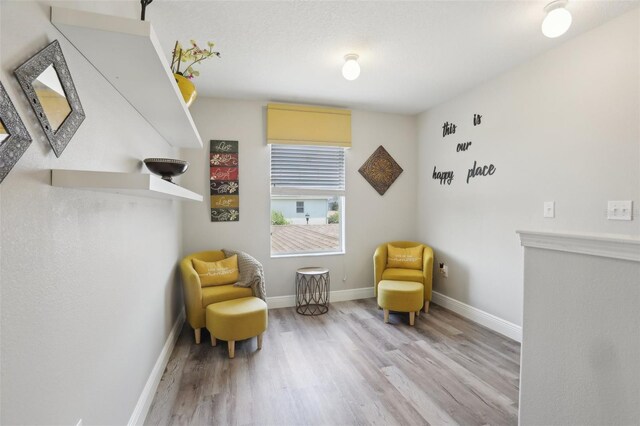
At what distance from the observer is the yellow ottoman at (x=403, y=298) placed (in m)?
3.18

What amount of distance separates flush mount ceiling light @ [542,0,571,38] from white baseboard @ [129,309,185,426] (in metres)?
3.42

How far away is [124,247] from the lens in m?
1.57

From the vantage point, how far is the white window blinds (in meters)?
3.84

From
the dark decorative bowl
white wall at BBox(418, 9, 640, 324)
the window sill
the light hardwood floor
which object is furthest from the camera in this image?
the window sill

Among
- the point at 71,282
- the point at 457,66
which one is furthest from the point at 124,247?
the point at 457,66

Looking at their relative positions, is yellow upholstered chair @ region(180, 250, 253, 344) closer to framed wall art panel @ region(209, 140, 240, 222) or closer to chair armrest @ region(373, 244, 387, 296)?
framed wall art panel @ region(209, 140, 240, 222)

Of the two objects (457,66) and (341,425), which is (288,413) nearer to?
(341,425)

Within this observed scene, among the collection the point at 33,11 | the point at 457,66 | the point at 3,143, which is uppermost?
the point at 457,66

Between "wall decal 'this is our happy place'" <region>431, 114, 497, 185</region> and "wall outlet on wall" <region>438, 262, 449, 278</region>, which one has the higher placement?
"wall decal 'this is our happy place'" <region>431, 114, 497, 185</region>

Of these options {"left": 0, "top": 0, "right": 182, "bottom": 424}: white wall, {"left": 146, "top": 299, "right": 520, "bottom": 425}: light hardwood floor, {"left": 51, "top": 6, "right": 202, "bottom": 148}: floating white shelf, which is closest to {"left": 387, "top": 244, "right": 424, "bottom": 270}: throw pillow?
{"left": 146, "top": 299, "right": 520, "bottom": 425}: light hardwood floor

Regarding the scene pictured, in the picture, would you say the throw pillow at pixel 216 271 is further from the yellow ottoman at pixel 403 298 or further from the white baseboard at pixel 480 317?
the white baseboard at pixel 480 317

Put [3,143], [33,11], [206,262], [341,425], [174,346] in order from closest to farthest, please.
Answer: [3,143]
[33,11]
[341,425]
[174,346]
[206,262]

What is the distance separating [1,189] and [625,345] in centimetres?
183

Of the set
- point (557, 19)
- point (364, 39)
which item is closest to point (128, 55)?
point (364, 39)
